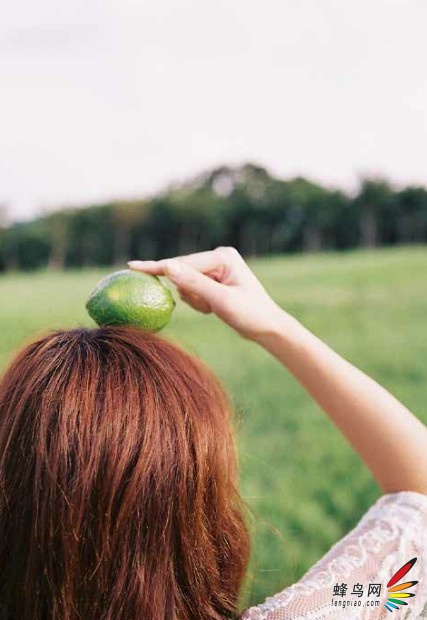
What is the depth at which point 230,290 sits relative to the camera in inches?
59.1

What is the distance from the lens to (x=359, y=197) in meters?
36.5

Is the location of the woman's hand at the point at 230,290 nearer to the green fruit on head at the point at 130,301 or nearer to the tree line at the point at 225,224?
the green fruit on head at the point at 130,301

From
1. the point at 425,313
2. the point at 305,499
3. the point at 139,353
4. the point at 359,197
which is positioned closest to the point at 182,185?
the point at 359,197

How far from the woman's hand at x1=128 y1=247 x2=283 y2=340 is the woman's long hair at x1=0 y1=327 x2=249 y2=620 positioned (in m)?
0.24

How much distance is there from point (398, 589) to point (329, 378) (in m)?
0.40

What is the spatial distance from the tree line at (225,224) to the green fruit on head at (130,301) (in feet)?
103

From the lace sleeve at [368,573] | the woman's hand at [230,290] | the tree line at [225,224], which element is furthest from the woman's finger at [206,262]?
the tree line at [225,224]

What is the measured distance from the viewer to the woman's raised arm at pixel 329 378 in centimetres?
150

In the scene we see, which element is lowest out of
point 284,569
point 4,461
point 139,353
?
point 284,569

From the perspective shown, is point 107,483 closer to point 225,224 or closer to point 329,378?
point 329,378

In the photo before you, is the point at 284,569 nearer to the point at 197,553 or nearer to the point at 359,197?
the point at 197,553

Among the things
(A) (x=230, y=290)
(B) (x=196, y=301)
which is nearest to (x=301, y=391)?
(B) (x=196, y=301)

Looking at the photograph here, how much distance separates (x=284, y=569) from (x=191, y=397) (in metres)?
2.31

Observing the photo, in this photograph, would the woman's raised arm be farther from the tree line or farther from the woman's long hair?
the tree line
